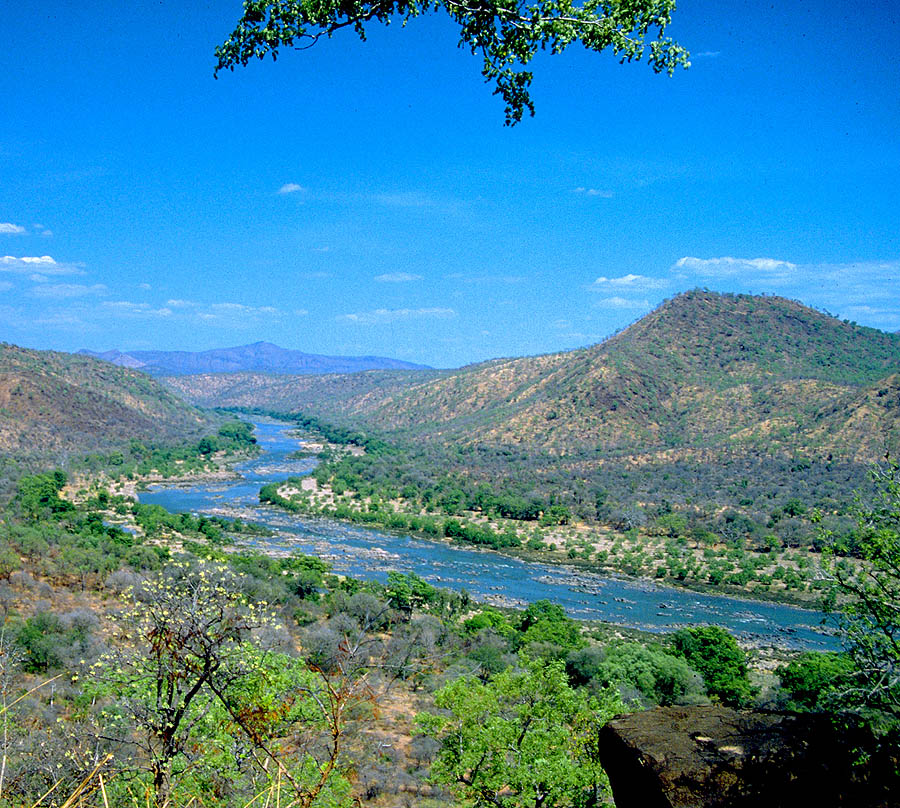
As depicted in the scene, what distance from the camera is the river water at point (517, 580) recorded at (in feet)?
107

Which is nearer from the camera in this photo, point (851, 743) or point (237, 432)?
point (851, 743)

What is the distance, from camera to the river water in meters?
32.7

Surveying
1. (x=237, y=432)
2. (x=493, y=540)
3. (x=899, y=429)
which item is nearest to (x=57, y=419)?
(x=237, y=432)

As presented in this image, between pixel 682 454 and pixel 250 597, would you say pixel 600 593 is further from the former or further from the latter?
pixel 682 454

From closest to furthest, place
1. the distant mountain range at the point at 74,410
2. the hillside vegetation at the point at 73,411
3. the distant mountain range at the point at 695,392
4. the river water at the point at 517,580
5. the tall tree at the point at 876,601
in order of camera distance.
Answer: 1. the tall tree at the point at 876,601
2. the river water at the point at 517,580
3. the hillside vegetation at the point at 73,411
4. the distant mountain range at the point at 74,410
5. the distant mountain range at the point at 695,392

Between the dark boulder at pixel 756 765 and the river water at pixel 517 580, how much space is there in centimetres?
2303

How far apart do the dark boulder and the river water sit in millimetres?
23034

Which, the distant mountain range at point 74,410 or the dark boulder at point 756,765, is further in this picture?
the distant mountain range at point 74,410

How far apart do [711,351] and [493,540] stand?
62.8m

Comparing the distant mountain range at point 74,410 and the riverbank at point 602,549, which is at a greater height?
the distant mountain range at point 74,410

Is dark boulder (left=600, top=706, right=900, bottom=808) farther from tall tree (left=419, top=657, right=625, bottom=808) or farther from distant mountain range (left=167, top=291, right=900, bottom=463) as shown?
distant mountain range (left=167, top=291, right=900, bottom=463)

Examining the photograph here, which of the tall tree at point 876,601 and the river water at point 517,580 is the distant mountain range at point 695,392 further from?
the tall tree at point 876,601

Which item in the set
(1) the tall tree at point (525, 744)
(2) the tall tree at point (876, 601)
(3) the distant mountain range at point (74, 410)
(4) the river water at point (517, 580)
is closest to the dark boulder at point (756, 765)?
(2) the tall tree at point (876, 601)

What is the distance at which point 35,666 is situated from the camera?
61.4 feet
